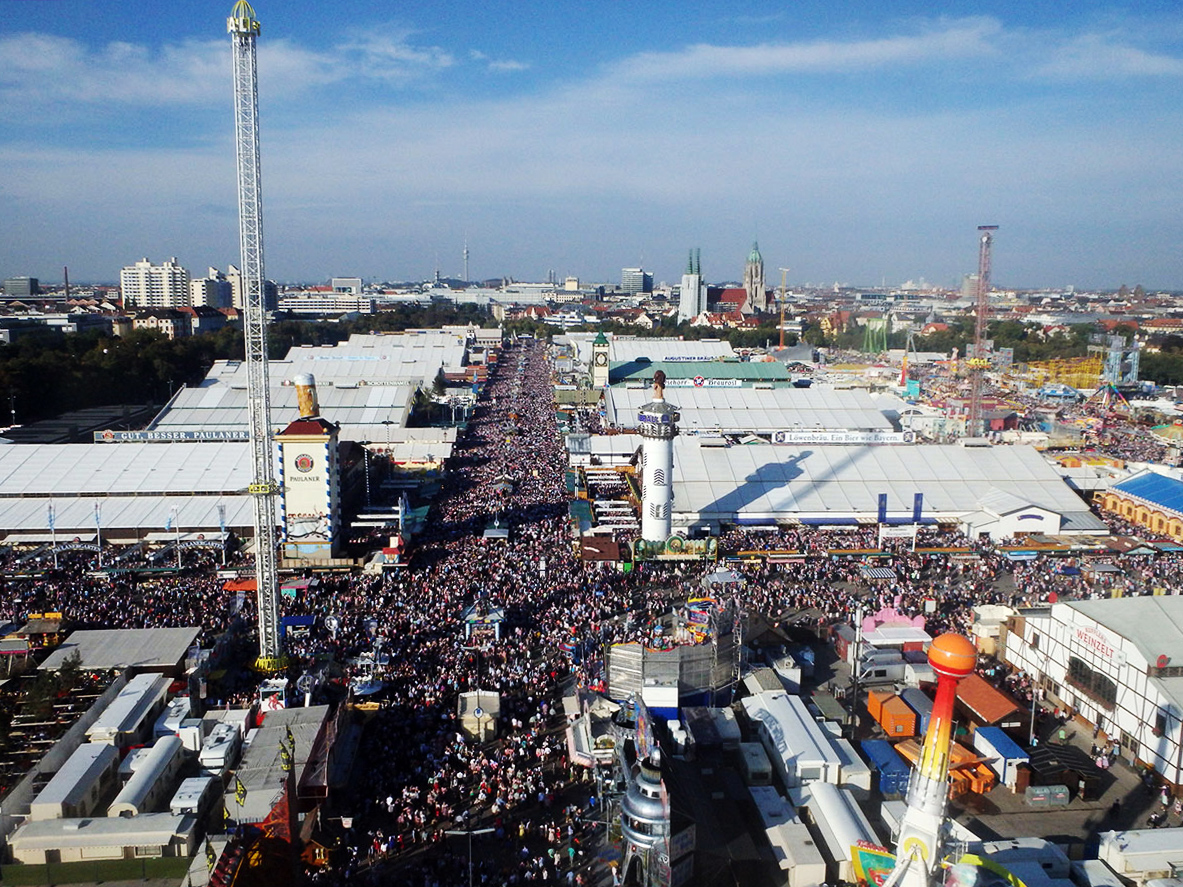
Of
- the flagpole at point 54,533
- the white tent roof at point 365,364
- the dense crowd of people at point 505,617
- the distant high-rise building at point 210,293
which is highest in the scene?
the distant high-rise building at point 210,293

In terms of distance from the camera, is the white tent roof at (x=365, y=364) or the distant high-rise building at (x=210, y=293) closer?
the white tent roof at (x=365, y=364)

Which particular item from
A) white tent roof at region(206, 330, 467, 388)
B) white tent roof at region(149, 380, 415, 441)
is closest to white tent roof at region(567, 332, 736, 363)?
white tent roof at region(206, 330, 467, 388)

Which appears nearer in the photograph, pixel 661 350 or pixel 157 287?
pixel 661 350

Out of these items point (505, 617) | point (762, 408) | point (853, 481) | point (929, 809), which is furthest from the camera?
point (762, 408)

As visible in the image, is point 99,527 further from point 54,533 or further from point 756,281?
point 756,281

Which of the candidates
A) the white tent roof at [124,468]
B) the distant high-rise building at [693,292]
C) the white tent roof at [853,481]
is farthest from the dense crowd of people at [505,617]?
the distant high-rise building at [693,292]

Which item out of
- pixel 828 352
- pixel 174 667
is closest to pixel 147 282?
pixel 828 352

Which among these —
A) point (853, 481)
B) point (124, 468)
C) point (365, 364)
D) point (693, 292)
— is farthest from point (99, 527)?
point (693, 292)

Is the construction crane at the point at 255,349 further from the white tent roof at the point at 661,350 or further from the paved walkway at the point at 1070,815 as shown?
the white tent roof at the point at 661,350
